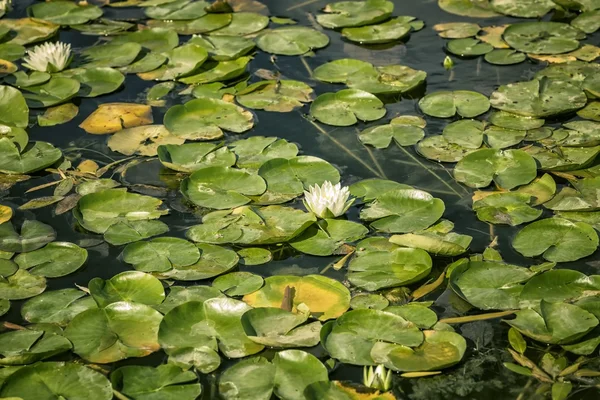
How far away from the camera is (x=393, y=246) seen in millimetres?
3016

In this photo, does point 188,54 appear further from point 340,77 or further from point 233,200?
point 233,200

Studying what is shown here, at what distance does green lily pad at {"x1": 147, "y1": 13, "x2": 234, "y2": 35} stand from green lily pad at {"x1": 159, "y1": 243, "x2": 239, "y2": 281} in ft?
6.73

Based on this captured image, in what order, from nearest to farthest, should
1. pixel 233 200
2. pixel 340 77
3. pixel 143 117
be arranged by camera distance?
pixel 233 200
pixel 143 117
pixel 340 77

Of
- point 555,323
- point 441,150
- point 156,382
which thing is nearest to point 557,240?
point 555,323

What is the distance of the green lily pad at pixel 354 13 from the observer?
4.72 metres

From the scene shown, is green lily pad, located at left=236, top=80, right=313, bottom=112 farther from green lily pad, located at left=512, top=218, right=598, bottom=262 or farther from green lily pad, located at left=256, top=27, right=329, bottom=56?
green lily pad, located at left=512, top=218, right=598, bottom=262

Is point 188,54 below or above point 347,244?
above

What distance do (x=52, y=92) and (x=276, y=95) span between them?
115 centimetres

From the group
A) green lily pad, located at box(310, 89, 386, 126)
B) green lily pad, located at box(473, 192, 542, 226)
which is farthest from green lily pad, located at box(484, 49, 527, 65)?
green lily pad, located at box(473, 192, 542, 226)

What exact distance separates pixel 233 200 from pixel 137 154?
63 centimetres

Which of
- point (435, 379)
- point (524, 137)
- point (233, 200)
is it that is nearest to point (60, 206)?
point (233, 200)

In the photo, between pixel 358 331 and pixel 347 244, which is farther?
pixel 347 244

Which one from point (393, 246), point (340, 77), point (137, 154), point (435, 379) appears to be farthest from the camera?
point (340, 77)

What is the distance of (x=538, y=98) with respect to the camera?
3.94m
